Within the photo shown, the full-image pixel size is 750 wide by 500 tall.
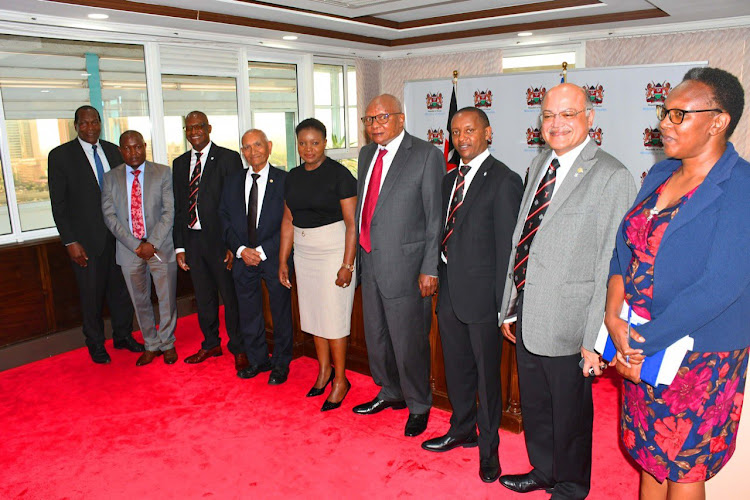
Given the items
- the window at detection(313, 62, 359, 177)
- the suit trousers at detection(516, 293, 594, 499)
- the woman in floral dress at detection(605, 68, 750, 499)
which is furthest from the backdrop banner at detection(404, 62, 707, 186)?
the woman in floral dress at detection(605, 68, 750, 499)

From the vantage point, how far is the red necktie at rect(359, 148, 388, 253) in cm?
306

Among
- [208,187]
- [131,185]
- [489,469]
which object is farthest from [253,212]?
[489,469]

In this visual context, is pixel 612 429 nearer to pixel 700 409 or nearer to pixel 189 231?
pixel 700 409

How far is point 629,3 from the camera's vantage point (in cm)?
500

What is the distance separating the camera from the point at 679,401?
5.91 feet

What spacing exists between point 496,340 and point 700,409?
1.03m

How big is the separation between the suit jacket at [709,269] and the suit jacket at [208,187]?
3006mm

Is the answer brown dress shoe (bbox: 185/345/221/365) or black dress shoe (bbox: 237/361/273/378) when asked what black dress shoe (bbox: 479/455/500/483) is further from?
brown dress shoe (bbox: 185/345/221/365)

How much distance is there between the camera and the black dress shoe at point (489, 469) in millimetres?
2766

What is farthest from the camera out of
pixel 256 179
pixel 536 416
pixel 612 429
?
pixel 256 179

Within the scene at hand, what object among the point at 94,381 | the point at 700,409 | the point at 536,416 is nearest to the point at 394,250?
the point at 536,416

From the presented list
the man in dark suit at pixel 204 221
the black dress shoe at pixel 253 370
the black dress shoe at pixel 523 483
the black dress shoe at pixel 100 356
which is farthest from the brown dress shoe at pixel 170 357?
the black dress shoe at pixel 523 483

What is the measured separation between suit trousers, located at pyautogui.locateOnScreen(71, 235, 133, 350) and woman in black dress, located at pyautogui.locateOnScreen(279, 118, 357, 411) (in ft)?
5.82

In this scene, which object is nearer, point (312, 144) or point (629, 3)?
point (312, 144)
